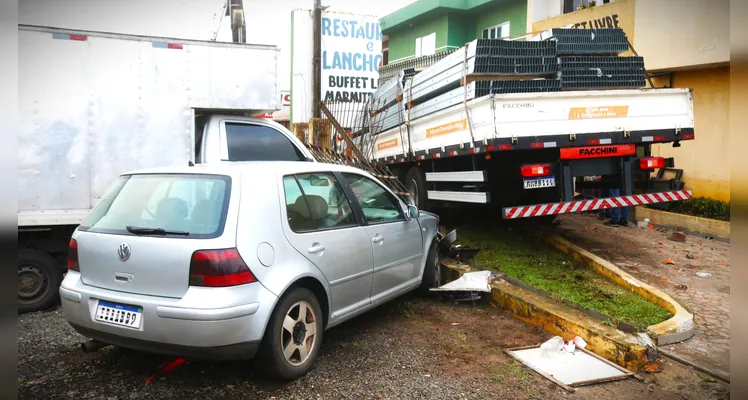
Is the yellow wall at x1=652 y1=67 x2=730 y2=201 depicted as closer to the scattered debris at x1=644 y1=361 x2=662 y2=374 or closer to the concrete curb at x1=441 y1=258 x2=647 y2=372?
the concrete curb at x1=441 y1=258 x2=647 y2=372

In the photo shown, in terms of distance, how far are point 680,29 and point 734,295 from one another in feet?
35.0

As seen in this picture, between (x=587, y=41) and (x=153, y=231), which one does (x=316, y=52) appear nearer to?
(x=587, y=41)

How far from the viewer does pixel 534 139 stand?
20.5 ft

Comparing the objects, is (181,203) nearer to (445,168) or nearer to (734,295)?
(734,295)

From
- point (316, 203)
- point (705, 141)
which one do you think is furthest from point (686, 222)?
point (316, 203)

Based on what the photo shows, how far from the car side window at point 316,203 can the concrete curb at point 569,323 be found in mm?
1912

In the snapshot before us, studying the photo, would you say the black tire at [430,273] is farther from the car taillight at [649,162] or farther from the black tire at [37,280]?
the black tire at [37,280]

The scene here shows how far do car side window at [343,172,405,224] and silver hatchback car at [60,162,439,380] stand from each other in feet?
1.30

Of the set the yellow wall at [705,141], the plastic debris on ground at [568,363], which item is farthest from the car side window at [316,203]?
the yellow wall at [705,141]

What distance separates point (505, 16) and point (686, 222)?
10.6m

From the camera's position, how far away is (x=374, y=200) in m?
4.75

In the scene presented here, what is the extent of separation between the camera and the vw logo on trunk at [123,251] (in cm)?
323

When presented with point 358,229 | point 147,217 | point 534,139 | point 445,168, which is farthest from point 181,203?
point 445,168

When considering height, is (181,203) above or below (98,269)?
above
